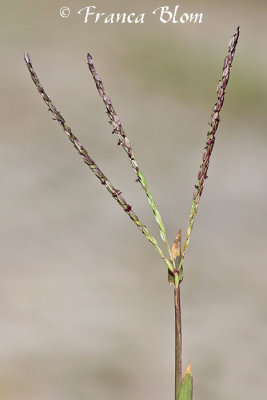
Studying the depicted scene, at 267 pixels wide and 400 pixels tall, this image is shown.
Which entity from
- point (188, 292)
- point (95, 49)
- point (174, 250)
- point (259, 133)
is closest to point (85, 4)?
point (95, 49)

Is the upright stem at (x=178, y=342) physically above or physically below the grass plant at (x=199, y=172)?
below

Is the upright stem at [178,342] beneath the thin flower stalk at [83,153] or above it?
beneath

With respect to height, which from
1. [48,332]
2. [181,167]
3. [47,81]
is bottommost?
[48,332]

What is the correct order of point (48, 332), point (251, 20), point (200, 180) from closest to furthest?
point (200, 180)
point (48, 332)
point (251, 20)

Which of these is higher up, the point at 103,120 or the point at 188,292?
the point at 103,120

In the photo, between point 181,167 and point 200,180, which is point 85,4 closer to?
point 181,167

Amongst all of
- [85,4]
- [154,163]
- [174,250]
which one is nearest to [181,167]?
[154,163]

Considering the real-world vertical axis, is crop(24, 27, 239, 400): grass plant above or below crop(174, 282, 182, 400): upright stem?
above

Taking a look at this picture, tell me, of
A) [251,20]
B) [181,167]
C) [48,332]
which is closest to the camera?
[48,332]

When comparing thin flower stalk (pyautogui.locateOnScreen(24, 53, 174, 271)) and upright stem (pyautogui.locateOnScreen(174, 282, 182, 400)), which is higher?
thin flower stalk (pyautogui.locateOnScreen(24, 53, 174, 271))

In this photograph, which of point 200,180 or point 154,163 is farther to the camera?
point 154,163
